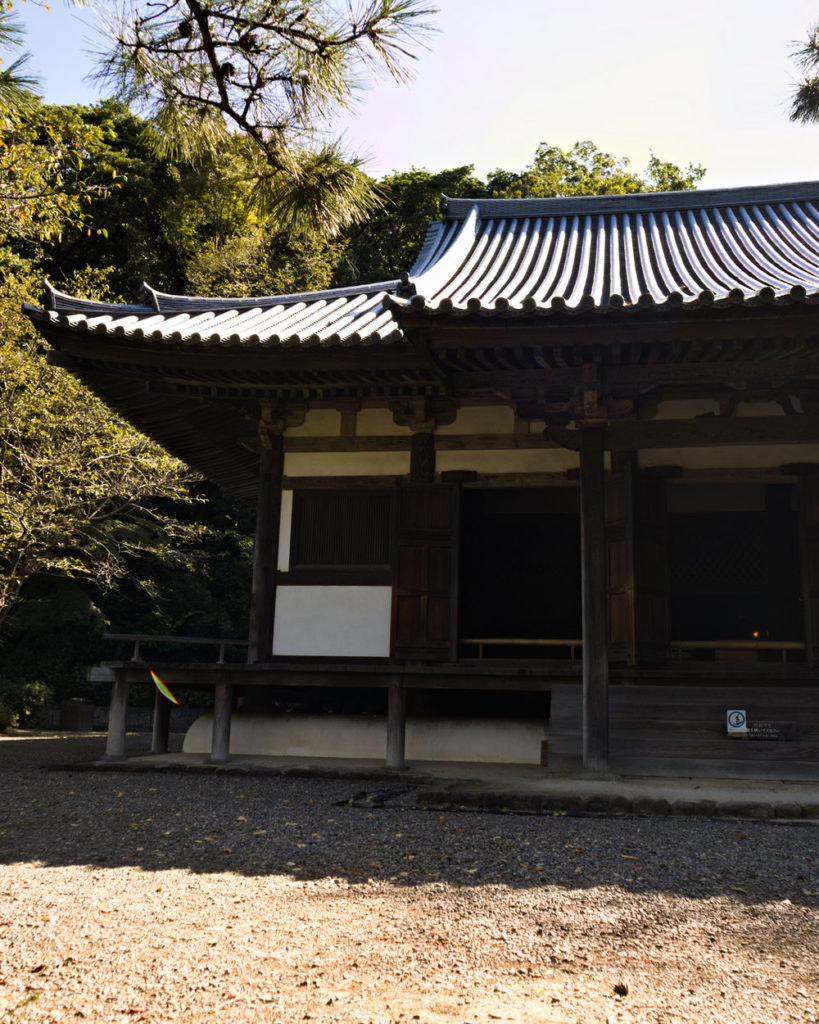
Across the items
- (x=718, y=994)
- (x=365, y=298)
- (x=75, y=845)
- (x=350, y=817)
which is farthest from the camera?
(x=365, y=298)

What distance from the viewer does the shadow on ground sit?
12.2ft

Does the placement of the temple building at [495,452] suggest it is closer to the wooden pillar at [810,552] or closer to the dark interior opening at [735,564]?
the wooden pillar at [810,552]

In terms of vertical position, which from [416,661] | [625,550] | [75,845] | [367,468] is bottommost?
[75,845]

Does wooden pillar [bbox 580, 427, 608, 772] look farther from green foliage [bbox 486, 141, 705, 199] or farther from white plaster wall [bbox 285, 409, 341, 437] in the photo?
green foliage [bbox 486, 141, 705, 199]

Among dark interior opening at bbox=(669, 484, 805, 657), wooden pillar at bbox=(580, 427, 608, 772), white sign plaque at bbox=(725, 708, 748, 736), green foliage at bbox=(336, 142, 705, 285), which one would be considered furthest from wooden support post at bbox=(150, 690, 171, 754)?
green foliage at bbox=(336, 142, 705, 285)

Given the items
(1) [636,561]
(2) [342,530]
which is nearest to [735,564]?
(1) [636,561]

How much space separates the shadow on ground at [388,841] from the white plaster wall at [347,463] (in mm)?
3072

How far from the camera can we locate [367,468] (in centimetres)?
811

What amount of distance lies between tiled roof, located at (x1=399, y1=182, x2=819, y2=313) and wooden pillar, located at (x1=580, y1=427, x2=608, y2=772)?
1251 mm

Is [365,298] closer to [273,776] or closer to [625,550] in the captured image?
[625,550]

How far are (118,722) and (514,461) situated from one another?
4.26 metres

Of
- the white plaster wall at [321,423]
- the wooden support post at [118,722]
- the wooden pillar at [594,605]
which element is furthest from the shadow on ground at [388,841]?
the white plaster wall at [321,423]

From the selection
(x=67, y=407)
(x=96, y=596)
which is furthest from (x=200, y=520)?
(x=67, y=407)

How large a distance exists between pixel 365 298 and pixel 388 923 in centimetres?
722
